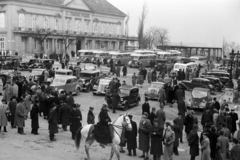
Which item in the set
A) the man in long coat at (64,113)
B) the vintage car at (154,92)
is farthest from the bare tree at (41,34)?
the man in long coat at (64,113)

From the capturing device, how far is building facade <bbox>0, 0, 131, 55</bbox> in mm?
60750

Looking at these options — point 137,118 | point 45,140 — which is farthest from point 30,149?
point 137,118

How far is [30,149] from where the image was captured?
12.5 m

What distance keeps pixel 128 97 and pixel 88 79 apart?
7564mm

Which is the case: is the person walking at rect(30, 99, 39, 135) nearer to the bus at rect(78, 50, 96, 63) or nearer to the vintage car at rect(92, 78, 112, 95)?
the vintage car at rect(92, 78, 112, 95)

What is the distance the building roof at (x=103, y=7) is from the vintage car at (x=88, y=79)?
5195cm

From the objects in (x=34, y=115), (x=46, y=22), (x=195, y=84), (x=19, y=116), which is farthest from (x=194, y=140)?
(x=46, y=22)

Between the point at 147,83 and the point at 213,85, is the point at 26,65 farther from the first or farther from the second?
the point at 213,85

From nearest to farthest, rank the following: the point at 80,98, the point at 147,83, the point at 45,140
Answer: the point at 45,140, the point at 80,98, the point at 147,83

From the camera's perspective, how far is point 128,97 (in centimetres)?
2255

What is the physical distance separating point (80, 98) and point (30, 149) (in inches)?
522

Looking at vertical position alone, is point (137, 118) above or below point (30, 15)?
below

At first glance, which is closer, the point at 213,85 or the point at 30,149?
the point at 30,149

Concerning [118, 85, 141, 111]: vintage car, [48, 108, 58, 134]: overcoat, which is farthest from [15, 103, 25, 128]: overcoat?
[118, 85, 141, 111]: vintage car
